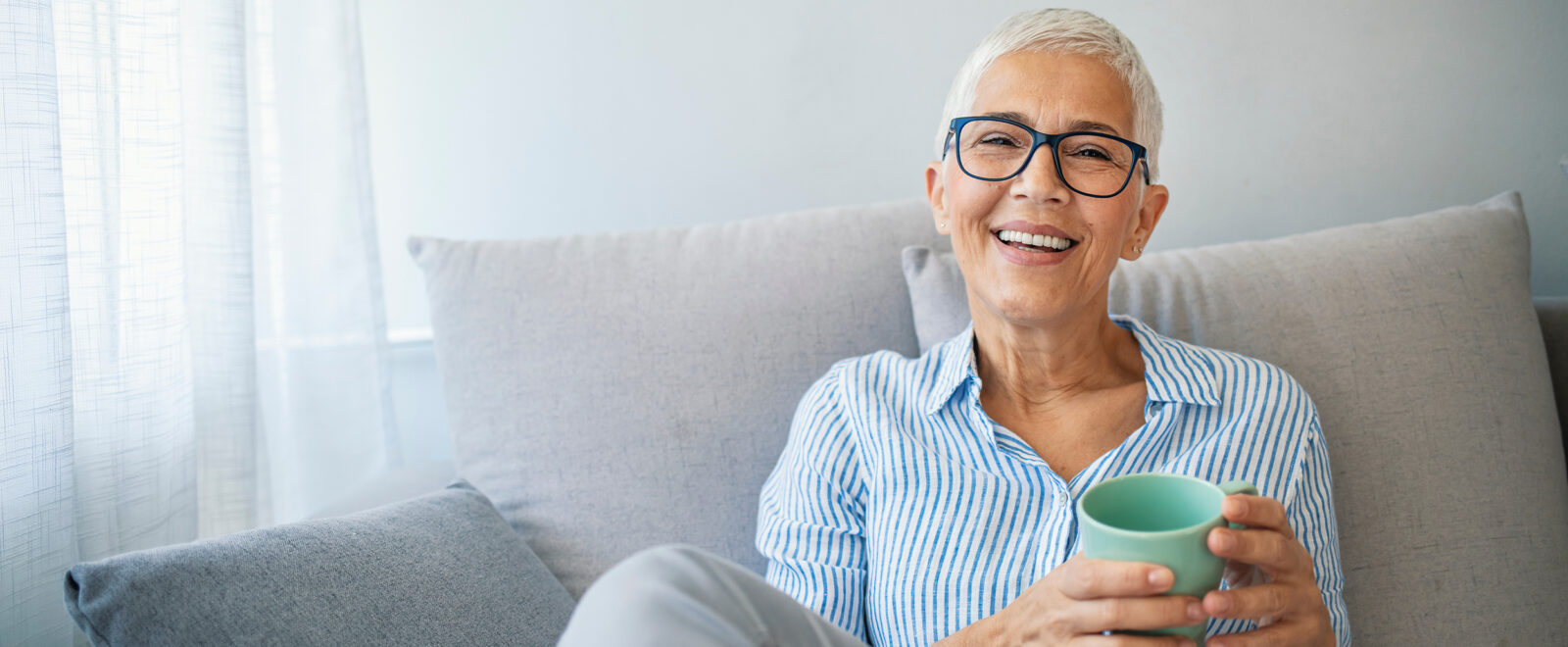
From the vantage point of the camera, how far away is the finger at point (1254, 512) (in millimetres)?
727

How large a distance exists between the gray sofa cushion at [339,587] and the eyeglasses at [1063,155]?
2.54 feet

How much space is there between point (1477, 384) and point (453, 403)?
4.83ft

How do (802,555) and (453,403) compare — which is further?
(453,403)

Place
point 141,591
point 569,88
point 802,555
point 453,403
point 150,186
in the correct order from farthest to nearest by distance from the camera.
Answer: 1. point 569,88
2. point 453,403
3. point 150,186
4. point 802,555
5. point 141,591

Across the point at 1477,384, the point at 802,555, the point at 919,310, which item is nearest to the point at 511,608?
the point at 802,555

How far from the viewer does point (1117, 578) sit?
0.74 meters

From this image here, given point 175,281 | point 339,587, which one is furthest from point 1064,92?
point 175,281

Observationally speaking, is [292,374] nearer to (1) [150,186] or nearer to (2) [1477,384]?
(1) [150,186]

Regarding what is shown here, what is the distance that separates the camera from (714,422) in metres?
1.42

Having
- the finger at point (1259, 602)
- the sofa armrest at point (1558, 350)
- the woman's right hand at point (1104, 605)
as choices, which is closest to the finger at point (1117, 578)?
the woman's right hand at point (1104, 605)

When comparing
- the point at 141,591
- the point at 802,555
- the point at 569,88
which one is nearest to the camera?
the point at 141,591

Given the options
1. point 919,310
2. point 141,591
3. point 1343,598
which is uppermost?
point 919,310

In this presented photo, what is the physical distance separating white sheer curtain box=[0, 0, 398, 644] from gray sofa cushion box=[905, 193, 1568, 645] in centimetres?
105

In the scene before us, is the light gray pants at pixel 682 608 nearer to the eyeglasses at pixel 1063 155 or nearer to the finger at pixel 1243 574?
the finger at pixel 1243 574
